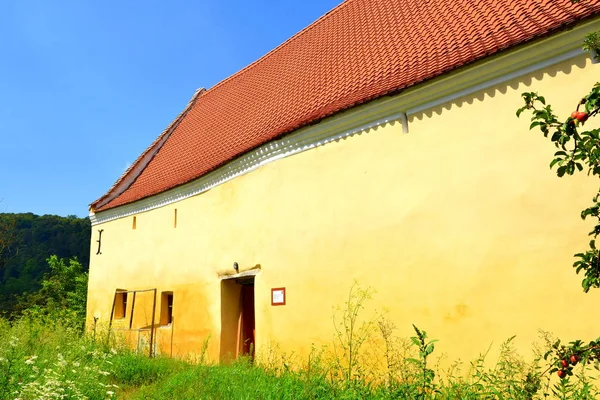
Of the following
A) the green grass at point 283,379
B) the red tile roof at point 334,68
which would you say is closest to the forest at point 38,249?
the red tile roof at point 334,68

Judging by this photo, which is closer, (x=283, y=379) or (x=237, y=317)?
(x=283, y=379)

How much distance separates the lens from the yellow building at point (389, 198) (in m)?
5.26

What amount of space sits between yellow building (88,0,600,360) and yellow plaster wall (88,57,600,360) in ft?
0.06

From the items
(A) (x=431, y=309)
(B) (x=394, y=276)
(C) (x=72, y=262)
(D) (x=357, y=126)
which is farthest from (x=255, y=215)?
(C) (x=72, y=262)

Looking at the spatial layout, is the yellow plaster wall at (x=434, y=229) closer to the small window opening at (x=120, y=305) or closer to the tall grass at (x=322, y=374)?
the tall grass at (x=322, y=374)

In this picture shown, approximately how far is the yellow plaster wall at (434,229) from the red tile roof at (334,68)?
676 millimetres

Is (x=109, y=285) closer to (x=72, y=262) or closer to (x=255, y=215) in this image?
(x=255, y=215)

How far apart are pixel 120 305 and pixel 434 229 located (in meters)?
9.70

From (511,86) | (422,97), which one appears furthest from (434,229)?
(511,86)

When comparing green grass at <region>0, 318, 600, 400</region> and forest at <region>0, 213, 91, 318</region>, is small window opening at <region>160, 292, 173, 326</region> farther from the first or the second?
forest at <region>0, 213, 91, 318</region>

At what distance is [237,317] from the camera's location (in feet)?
31.1

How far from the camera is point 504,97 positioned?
571 cm

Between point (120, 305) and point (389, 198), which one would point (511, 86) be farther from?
point (120, 305)

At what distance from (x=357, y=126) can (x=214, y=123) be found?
6718 mm
